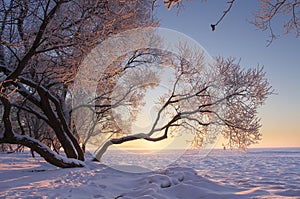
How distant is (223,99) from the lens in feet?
42.4

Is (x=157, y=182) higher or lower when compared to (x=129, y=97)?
lower

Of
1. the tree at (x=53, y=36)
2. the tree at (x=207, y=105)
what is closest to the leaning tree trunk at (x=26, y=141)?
the tree at (x=53, y=36)

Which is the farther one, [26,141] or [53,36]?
[26,141]

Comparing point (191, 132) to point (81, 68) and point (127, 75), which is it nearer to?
point (127, 75)

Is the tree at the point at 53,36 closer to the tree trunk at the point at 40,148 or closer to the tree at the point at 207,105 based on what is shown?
the tree trunk at the point at 40,148

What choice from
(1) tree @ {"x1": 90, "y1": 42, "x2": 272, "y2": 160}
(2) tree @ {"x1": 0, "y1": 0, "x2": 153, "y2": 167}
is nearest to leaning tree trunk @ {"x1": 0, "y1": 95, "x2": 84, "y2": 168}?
(2) tree @ {"x1": 0, "y1": 0, "x2": 153, "y2": 167}

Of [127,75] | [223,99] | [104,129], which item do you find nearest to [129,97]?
[127,75]

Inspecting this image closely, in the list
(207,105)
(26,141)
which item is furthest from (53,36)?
(207,105)

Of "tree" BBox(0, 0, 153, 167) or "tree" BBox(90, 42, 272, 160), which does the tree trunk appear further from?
"tree" BBox(90, 42, 272, 160)

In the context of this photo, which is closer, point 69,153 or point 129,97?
point 69,153

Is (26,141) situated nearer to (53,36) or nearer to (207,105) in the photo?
(53,36)

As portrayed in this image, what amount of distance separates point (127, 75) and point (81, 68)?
4.89 m

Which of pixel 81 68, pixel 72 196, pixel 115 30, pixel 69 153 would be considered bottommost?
pixel 72 196

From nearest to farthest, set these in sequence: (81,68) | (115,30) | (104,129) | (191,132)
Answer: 1. (115,30)
2. (81,68)
3. (191,132)
4. (104,129)
